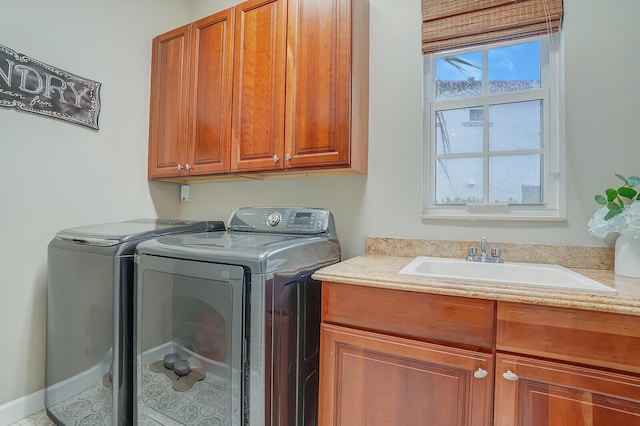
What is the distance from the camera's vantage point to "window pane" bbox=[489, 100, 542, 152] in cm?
157

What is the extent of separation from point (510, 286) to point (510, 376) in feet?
0.89

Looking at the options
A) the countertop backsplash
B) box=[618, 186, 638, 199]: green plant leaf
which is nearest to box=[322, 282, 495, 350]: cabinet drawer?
the countertop backsplash

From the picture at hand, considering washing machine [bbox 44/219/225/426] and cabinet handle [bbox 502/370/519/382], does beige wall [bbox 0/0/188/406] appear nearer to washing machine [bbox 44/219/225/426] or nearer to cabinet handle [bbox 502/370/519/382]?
washing machine [bbox 44/219/225/426]

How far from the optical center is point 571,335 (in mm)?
892

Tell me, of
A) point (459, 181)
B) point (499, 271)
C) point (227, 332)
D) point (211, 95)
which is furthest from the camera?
point (211, 95)

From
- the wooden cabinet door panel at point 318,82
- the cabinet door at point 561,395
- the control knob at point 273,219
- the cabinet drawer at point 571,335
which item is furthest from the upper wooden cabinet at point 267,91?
the cabinet door at point 561,395

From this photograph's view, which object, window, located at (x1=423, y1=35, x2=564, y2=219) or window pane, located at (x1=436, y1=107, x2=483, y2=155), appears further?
window pane, located at (x1=436, y1=107, x2=483, y2=155)

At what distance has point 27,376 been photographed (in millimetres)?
1692

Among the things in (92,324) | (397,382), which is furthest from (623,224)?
(92,324)

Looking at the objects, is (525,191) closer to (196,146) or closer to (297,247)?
(297,247)

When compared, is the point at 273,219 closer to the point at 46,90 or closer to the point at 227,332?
the point at 227,332

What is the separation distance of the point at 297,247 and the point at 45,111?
5.49ft

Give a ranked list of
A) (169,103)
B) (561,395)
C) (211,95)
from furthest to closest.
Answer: (169,103)
(211,95)
(561,395)

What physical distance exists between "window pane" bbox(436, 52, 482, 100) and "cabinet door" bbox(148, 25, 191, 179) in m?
1.63
